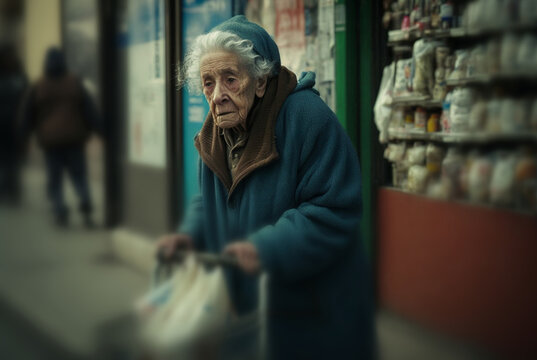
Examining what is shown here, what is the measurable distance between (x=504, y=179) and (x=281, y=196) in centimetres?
72

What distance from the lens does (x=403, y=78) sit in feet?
7.56

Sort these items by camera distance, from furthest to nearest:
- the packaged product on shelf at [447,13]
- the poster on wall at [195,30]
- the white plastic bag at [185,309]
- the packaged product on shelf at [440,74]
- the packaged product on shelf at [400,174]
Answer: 1. the poster on wall at [195,30]
2. the packaged product on shelf at [400,174]
3. the packaged product on shelf at [440,74]
4. the packaged product on shelf at [447,13]
5. the white plastic bag at [185,309]

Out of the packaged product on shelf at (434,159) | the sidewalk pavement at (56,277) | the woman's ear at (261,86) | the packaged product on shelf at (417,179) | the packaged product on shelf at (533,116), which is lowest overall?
the sidewalk pavement at (56,277)

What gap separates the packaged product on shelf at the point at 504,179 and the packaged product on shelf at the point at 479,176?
19mm

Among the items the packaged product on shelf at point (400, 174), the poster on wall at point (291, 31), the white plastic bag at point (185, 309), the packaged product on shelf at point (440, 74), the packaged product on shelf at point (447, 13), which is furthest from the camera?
the poster on wall at point (291, 31)

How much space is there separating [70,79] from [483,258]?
219 centimetres

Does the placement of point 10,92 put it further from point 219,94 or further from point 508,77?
point 508,77

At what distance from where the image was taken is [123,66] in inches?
121

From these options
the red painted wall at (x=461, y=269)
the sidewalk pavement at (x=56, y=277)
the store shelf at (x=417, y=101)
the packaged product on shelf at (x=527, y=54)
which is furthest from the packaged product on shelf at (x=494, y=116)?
the sidewalk pavement at (x=56, y=277)

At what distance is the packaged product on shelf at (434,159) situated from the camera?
6.96 feet

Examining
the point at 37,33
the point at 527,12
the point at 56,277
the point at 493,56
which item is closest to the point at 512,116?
the point at 493,56

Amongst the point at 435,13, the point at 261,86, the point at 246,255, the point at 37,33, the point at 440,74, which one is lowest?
the point at 246,255

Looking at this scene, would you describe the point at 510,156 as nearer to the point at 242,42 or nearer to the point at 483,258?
the point at 483,258

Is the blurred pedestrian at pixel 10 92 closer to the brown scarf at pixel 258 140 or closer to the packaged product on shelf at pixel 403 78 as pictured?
the brown scarf at pixel 258 140
